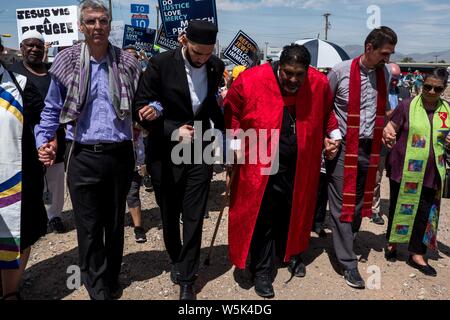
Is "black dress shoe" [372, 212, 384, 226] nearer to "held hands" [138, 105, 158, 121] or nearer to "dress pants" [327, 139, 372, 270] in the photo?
"dress pants" [327, 139, 372, 270]

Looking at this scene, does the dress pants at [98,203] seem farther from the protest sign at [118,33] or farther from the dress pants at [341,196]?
the protest sign at [118,33]

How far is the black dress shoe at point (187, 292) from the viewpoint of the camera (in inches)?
120

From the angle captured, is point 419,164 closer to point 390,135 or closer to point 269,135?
point 390,135

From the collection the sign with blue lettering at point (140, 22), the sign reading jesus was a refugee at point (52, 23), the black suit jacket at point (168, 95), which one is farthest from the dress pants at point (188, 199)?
the sign with blue lettering at point (140, 22)

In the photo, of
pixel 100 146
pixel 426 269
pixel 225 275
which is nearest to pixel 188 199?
pixel 100 146

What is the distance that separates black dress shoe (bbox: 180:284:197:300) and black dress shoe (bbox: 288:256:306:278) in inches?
38.4

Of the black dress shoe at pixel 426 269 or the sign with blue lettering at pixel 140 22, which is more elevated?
the sign with blue lettering at pixel 140 22

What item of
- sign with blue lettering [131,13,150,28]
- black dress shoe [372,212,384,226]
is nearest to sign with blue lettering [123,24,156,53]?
sign with blue lettering [131,13,150,28]

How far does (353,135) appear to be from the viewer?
3.39m

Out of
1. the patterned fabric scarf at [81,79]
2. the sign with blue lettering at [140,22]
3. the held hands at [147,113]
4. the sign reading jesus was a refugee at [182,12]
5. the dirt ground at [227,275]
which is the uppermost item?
the sign with blue lettering at [140,22]

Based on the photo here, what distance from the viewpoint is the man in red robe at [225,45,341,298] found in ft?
9.91

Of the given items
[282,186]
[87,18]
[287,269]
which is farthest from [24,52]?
[287,269]

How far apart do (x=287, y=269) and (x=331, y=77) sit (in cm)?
180

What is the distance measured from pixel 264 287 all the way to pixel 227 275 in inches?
17.3
